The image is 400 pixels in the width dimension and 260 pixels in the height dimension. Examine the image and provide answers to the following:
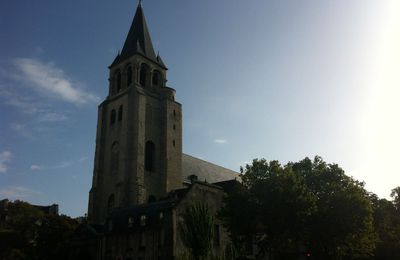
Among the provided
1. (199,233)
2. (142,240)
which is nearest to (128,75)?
(142,240)

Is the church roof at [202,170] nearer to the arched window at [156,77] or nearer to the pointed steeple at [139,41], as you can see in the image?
the arched window at [156,77]

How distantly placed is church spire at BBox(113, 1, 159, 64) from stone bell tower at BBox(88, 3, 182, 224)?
0.14 m

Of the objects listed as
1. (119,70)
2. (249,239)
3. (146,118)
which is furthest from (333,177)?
(119,70)

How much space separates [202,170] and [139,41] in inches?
795

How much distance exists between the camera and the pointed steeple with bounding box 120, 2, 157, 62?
183ft

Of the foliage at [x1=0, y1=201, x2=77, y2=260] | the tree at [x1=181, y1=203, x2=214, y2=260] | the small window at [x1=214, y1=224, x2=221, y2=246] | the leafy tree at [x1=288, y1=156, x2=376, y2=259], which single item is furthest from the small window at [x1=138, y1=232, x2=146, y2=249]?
the tree at [x1=181, y1=203, x2=214, y2=260]

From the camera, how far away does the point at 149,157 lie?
167 feet

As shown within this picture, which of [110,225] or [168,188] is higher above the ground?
[168,188]

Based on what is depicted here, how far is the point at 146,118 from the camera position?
5166 centimetres

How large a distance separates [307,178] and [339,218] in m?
4.83

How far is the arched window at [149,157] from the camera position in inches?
1980

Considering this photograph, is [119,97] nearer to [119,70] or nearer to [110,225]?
[119,70]

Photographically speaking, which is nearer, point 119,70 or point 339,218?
point 339,218

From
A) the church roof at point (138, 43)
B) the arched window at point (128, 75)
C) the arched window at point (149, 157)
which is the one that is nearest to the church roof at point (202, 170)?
the arched window at point (149, 157)
